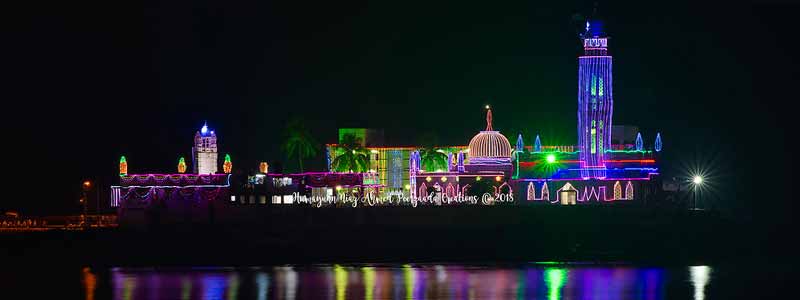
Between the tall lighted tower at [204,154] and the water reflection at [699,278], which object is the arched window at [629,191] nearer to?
the water reflection at [699,278]

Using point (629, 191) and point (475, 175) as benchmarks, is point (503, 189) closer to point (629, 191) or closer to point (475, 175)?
point (475, 175)

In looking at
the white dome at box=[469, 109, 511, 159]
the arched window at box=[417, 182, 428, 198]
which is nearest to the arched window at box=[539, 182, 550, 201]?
the white dome at box=[469, 109, 511, 159]

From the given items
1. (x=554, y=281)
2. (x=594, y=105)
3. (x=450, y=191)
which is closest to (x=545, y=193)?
(x=594, y=105)

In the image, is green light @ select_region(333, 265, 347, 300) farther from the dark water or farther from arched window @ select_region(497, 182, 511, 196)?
arched window @ select_region(497, 182, 511, 196)

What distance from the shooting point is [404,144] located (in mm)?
130625

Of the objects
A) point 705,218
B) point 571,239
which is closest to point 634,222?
point 705,218

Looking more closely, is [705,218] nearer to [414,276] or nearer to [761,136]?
[414,276]

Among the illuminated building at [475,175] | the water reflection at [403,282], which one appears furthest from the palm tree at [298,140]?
the water reflection at [403,282]

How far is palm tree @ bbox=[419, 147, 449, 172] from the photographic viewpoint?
125m

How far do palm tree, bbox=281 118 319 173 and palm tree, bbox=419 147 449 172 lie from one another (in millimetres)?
9039

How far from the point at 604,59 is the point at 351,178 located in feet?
68.5

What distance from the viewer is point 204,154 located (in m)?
114

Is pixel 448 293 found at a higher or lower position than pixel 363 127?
lower

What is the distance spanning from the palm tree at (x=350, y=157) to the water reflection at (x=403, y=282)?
1584 inches
